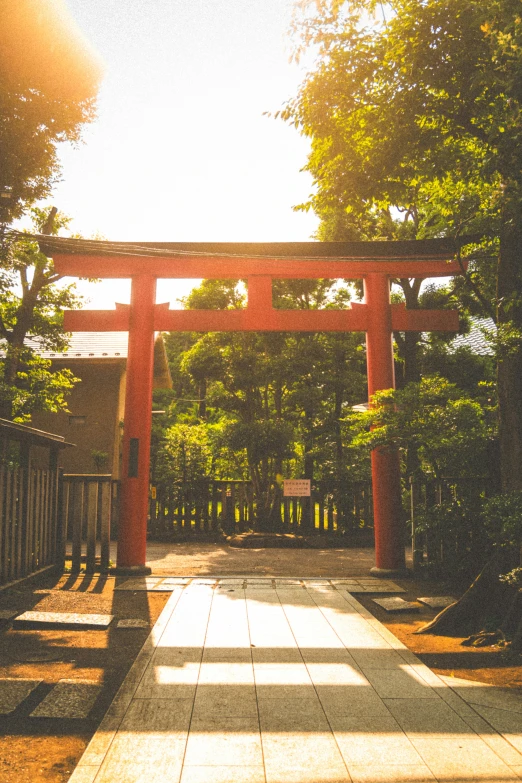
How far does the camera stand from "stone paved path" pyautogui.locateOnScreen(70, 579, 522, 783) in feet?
9.52

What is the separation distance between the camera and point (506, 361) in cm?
616

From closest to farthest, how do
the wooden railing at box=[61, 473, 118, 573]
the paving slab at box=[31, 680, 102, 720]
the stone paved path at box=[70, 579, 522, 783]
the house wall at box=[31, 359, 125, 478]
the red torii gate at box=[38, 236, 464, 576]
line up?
the stone paved path at box=[70, 579, 522, 783] → the paving slab at box=[31, 680, 102, 720] → the wooden railing at box=[61, 473, 118, 573] → the red torii gate at box=[38, 236, 464, 576] → the house wall at box=[31, 359, 125, 478]

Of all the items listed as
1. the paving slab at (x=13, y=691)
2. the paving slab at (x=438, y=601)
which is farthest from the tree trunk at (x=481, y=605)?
the paving slab at (x=13, y=691)

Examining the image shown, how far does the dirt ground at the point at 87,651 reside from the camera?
3178 mm

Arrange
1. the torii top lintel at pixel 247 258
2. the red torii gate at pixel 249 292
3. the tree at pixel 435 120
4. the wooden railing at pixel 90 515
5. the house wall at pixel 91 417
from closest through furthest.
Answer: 1. the tree at pixel 435 120
2. the wooden railing at pixel 90 515
3. the red torii gate at pixel 249 292
4. the torii top lintel at pixel 247 258
5. the house wall at pixel 91 417

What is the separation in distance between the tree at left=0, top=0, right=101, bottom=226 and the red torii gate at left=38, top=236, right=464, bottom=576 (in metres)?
2.19

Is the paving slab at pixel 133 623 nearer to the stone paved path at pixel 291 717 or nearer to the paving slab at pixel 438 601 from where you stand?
the stone paved path at pixel 291 717

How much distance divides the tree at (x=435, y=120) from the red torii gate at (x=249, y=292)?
177 centimetres

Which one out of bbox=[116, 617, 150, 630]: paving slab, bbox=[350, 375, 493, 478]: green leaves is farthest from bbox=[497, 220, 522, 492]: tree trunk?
bbox=[116, 617, 150, 630]: paving slab

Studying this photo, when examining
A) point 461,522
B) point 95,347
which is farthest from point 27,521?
point 95,347

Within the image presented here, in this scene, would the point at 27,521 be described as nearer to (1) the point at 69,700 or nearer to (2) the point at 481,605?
(1) the point at 69,700

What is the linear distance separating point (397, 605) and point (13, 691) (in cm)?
454

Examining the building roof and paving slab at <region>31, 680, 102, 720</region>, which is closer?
paving slab at <region>31, 680, 102, 720</region>

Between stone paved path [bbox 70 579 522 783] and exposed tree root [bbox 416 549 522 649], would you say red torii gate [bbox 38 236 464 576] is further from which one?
stone paved path [bbox 70 579 522 783]
